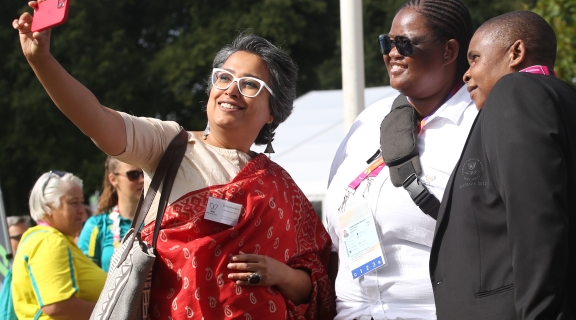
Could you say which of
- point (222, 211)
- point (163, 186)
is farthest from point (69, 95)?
point (222, 211)

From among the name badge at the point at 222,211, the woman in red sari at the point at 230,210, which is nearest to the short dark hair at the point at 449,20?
the woman in red sari at the point at 230,210

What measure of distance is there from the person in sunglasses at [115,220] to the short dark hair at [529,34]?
3.66m

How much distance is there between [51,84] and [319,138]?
304 inches

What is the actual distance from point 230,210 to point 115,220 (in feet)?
10.2

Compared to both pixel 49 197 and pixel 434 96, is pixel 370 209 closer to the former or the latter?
pixel 434 96

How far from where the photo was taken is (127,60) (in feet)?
70.7

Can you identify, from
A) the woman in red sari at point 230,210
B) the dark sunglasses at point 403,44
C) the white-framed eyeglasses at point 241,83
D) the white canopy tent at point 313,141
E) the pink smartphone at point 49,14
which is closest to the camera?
the pink smartphone at point 49,14

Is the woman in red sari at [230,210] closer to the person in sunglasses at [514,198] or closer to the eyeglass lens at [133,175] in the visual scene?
the person in sunglasses at [514,198]

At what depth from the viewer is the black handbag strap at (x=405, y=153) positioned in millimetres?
2678

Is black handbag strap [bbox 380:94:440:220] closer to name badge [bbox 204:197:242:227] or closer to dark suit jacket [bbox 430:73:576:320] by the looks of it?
dark suit jacket [bbox 430:73:576:320]

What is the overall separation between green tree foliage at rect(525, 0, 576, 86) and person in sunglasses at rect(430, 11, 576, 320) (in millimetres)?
7039

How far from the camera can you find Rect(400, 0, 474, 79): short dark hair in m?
2.90

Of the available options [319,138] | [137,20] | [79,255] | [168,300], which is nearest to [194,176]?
Answer: [168,300]

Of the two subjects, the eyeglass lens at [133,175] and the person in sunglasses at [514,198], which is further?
the eyeglass lens at [133,175]
